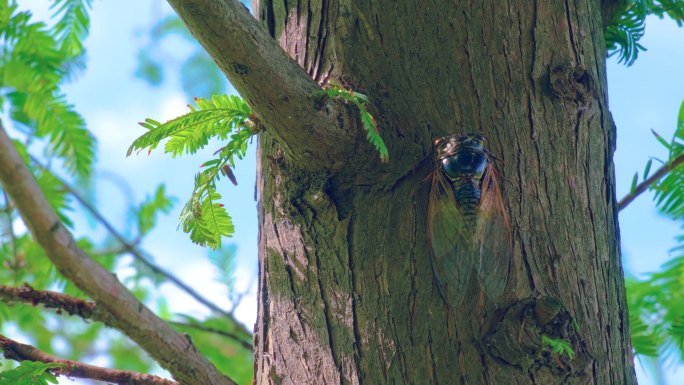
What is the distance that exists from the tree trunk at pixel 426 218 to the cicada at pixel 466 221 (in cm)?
2

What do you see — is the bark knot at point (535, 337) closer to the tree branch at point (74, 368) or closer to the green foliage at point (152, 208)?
the tree branch at point (74, 368)

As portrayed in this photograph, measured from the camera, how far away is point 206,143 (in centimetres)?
117

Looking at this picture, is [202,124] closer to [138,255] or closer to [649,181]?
[649,181]

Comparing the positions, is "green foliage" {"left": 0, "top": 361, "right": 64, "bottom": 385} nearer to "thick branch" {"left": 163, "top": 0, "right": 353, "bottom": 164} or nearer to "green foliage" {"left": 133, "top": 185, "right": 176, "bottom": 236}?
"thick branch" {"left": 163, "top": 0, "right": 353, "bottom": 164}

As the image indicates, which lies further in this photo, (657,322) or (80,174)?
(80,174)

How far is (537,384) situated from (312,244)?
1.25ft

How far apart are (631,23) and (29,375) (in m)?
1.21

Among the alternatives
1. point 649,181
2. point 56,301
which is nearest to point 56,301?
point 56,301

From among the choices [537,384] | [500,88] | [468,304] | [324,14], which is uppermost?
[324,14]

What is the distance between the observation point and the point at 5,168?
1205 millimetres

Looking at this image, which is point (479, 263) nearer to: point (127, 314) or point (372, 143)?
point (372, 143)

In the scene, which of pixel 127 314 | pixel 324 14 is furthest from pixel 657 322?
pixel 127 314

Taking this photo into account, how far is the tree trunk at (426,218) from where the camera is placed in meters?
1.08

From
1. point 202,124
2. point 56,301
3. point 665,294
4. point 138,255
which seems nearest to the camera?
point 202,124
